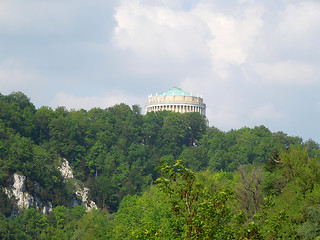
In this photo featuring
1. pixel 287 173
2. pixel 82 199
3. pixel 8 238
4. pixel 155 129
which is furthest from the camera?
pixel 155 129

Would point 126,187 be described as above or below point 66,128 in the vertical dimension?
below

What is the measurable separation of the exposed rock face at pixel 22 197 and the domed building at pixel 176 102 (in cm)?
6031

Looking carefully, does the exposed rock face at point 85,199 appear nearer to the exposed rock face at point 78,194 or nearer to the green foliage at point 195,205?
the exposed rock face at point 78,194

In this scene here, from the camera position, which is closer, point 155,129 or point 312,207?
point 312,207

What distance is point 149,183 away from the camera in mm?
121750

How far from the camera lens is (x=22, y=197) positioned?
99.8 metres

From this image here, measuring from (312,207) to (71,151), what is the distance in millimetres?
74251

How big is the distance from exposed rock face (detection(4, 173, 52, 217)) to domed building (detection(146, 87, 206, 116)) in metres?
60.3

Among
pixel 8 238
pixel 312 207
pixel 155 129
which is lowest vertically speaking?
pixel 8 238

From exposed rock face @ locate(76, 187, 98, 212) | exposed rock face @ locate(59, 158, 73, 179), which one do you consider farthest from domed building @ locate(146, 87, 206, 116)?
exposed rock face @ locate(76, 187, 98, 212)

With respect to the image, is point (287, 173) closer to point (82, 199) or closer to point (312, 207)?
point (312, 207)

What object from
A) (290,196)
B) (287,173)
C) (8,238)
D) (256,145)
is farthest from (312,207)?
(256,145)

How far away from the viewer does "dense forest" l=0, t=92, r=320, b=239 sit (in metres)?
62.0

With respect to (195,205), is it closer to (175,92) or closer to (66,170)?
(66,170)
